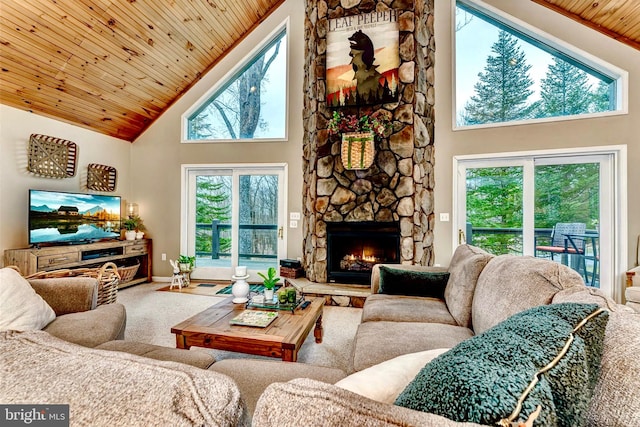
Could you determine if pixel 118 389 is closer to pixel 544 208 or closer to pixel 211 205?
pixel 544 208

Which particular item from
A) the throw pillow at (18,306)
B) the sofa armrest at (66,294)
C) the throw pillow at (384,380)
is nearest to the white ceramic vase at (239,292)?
the sofa armrest at (66,294)

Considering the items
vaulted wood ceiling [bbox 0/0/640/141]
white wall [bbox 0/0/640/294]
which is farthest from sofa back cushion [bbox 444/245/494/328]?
vaulted wood ceiling [bbox 0/0/640/141]

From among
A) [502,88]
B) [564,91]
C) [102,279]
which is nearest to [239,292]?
[102,279]

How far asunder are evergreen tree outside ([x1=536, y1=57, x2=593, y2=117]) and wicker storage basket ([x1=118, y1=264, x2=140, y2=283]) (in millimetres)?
6179

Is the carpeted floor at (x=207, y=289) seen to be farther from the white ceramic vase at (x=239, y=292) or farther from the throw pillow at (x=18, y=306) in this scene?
the throw pillow at (x=18, y=306)

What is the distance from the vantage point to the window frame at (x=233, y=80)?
462cm

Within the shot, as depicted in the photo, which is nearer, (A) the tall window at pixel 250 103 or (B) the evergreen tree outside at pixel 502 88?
(B) the evergreen tree outside at pixel 502 88

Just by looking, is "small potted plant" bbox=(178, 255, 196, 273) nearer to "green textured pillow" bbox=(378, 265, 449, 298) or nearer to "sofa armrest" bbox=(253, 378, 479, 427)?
"green textured pillow" bbox=(378, 265, 449, 298)

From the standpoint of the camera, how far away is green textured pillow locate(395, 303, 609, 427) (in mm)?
443

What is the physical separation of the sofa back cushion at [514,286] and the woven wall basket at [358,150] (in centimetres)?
216

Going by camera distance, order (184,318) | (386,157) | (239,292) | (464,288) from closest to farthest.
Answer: (464,288) → (239,292) → (184,318) → (386,157)

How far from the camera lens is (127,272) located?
438cm

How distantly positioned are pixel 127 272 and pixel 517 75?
6285mm

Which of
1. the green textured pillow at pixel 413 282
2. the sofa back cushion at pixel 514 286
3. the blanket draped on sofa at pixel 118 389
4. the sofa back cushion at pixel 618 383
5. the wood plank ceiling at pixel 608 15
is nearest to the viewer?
the blanket draped on sofa at pixel 118 389
